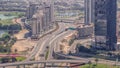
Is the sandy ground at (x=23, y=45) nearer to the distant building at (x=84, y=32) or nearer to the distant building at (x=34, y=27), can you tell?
the distant building at (x=34, y=27)

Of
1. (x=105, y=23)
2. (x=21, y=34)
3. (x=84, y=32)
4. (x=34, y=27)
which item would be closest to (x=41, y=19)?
(x=34, y=27)

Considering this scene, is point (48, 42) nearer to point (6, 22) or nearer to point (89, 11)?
point (89, 11)

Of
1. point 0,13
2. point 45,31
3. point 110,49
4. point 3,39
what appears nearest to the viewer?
point 110,49

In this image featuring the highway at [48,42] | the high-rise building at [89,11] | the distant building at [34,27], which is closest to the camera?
the highway at [48,42]

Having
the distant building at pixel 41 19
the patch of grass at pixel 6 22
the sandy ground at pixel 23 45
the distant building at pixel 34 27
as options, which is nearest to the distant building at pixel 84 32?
the distant building at pixel 41 19

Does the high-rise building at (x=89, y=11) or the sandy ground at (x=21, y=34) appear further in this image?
the high-rise building at (x=89, y=11)

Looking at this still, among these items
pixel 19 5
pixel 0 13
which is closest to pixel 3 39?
pixel 0 13

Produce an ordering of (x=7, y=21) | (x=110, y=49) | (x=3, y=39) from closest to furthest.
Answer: (x=110, y=49) → (x=3, y=39) → (x=7, y=21)

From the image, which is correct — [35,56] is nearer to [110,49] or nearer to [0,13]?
[110,49]

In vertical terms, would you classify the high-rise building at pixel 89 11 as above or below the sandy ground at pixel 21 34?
above
